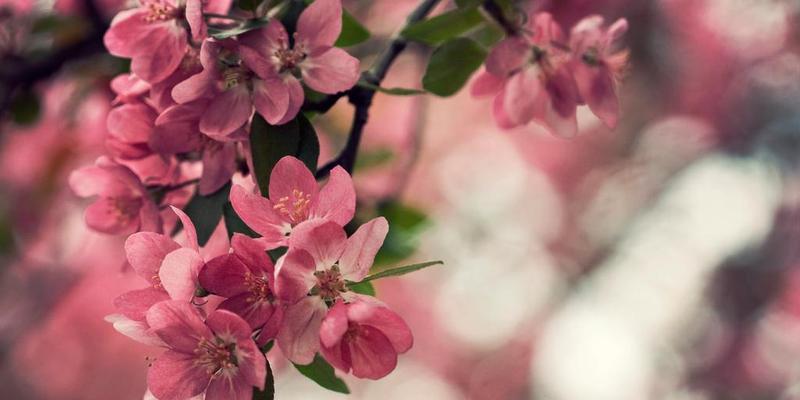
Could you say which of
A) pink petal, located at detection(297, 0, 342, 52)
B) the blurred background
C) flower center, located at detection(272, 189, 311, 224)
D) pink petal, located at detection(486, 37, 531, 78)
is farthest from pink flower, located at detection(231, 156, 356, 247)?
the blurred background

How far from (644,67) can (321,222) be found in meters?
2.92

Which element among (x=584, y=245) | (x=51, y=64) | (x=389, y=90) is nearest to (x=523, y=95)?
(x=389, y=90)

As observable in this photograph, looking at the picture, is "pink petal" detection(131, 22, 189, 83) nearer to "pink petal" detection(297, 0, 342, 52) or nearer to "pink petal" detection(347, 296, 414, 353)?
"pink petal" detection(297, 0, 342, 52)

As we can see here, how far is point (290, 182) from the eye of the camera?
54 cm

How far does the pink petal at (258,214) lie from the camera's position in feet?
1.71

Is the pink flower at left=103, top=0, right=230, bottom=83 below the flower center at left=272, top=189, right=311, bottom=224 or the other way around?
the other way around

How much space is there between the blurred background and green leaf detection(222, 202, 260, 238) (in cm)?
159

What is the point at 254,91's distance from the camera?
1.87 ft

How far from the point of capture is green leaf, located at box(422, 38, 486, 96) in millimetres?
699

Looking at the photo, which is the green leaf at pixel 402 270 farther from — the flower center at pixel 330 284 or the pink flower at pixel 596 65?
the pink flower at pixel 596 65

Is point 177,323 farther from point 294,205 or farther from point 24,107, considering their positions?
point 24,107

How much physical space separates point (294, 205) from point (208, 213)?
109mm

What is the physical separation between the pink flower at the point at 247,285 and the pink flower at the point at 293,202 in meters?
0.02

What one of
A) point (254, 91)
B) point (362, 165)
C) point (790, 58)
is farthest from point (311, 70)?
point (790, 58)
